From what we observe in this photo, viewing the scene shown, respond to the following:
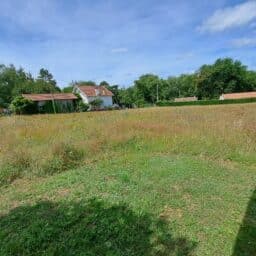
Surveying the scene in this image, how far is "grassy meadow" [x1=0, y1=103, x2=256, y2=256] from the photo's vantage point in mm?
2975

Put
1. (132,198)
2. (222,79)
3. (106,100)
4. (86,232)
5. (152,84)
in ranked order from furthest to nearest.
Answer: (152,84) < (222,79) < (106,100) < (132,198) < (86,232)

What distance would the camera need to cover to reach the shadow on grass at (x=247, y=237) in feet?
9.21

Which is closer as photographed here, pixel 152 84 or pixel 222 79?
pixel 222 79

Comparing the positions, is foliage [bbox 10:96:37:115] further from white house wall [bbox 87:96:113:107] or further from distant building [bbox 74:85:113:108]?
white house wall [bbox 87:96:113:107]

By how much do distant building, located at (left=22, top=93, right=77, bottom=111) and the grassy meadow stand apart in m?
35.2

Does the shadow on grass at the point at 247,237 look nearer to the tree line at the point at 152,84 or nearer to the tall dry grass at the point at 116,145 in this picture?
the tall dry grass at the point at 116,145

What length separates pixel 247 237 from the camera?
3047 mm

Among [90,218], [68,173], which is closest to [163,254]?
[90,218]

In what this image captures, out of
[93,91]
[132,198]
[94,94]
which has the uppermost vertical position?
[93,91]

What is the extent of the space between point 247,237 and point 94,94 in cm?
4711

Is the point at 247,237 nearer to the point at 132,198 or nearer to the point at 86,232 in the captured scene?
the point at 132,198

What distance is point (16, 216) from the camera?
3.64 m

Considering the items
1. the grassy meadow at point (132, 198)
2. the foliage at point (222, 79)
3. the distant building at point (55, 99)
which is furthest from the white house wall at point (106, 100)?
the grassy meadow at point (132, 198)

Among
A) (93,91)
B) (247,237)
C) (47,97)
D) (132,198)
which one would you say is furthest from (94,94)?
(247,237)
